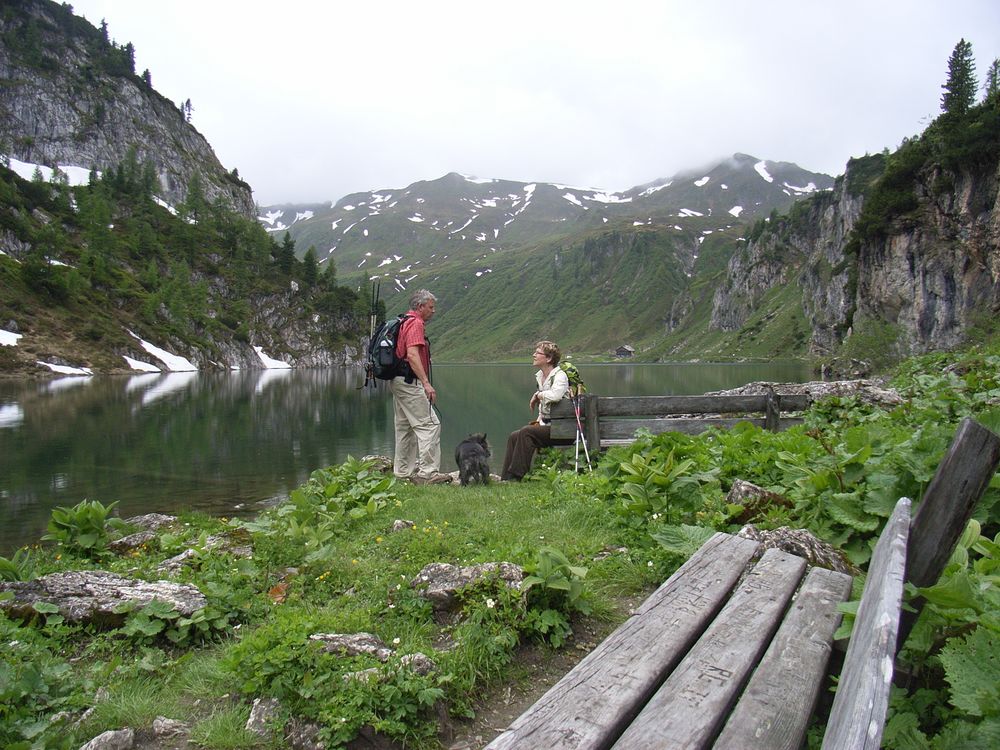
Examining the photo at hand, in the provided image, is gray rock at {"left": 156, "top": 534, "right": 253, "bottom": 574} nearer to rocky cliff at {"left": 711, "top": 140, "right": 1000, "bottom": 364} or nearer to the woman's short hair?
the woman's short hair

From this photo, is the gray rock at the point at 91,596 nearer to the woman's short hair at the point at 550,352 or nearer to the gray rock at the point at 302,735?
the gray rock at the point at 302,735

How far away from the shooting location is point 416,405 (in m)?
11.5

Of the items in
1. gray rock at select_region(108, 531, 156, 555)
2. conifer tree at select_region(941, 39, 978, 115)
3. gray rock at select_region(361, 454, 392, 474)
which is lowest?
gray rock at select_region(361, 454, 392, 474)

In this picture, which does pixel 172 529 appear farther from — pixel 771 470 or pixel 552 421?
pixel 771 470

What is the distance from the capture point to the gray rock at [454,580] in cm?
472

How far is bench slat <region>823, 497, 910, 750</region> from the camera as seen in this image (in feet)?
4.38

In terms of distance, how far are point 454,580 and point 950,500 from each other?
360cm

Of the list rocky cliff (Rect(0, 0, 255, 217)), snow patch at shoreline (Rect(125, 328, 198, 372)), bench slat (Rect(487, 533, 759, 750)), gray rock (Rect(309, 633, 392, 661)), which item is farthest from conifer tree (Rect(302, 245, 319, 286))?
bench slat (Rect(487, 533, 759, 750))

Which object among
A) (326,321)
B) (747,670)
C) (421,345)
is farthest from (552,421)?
(326,321)

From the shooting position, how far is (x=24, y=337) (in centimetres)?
7031

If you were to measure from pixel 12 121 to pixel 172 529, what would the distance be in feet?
666

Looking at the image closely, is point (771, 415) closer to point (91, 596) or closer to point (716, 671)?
point (716, 671)

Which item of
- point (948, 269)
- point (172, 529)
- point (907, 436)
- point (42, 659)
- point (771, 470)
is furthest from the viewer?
point (948, 269)

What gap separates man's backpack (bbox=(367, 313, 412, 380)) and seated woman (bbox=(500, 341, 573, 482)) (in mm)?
2440
